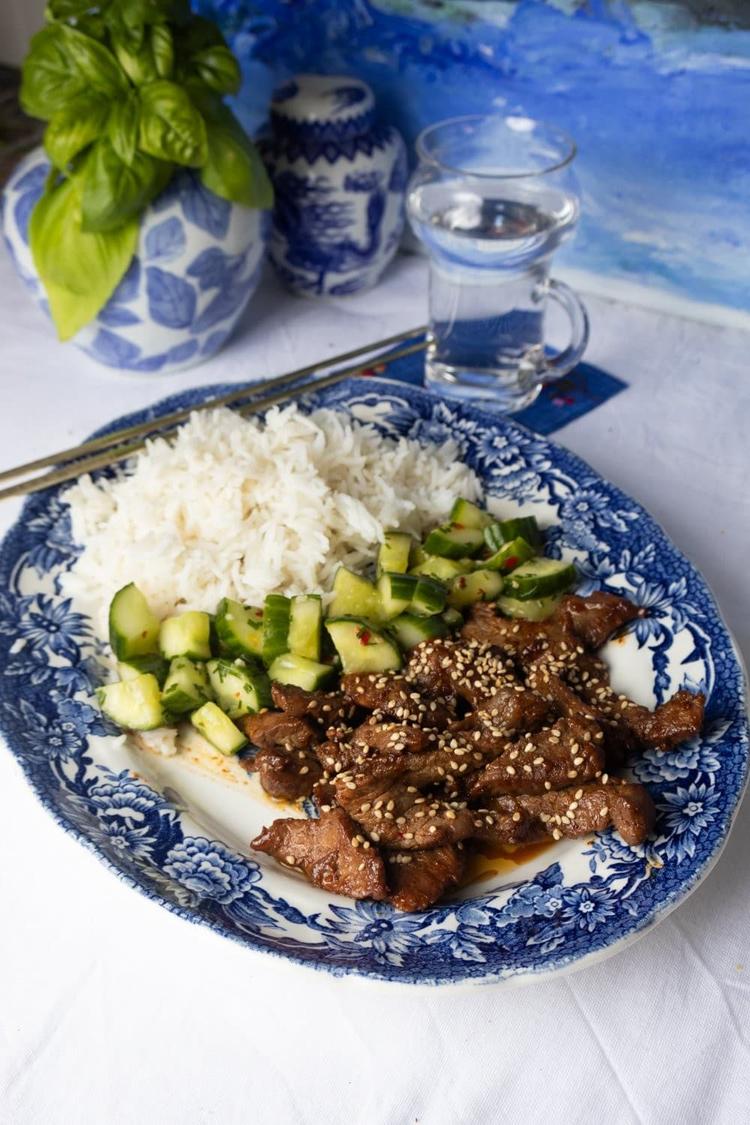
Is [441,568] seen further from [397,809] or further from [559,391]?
[559,391]

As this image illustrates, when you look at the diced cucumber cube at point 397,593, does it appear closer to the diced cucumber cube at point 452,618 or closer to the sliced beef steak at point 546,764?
the diced cucumber cube at point 452,618

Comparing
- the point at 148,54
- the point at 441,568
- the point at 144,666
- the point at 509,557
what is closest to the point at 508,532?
Result: the point at 509,557

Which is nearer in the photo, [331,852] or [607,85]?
[331,852]

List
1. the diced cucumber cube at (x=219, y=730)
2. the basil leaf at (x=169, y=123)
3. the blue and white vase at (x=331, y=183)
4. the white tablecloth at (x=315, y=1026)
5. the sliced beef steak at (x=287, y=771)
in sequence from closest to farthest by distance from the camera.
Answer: the white tablecloth at (x=315, y=1026) < the sliced beef steak at (x=287, y=771) < the diced cucumber cube at (x=219, y=730) < the basil leaf at (x=169, y=123) < the blue and white vase at (x=331, y=183)

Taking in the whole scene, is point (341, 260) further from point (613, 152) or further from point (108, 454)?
point (108, 454)

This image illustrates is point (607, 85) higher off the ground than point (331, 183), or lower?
higher

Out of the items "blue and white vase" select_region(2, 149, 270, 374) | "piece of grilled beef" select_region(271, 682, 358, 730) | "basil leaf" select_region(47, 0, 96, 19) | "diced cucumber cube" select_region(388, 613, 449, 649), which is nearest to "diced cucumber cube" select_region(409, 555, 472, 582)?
"diced cucumber cube" select_region(388, 613, 449, 649)

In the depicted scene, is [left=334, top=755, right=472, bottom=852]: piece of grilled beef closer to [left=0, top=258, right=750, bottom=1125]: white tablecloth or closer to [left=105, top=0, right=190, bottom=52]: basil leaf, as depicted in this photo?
[left=0, top=258, right=750, bottom=1125]: white tablecloth

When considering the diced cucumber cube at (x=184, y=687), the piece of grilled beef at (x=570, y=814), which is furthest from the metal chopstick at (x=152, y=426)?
the piece of grilled beef at (x=570, y=814)
